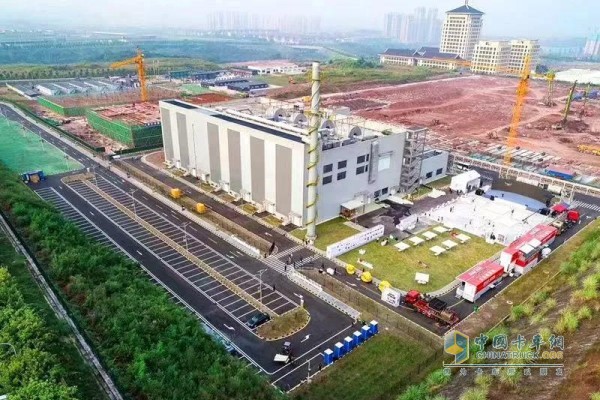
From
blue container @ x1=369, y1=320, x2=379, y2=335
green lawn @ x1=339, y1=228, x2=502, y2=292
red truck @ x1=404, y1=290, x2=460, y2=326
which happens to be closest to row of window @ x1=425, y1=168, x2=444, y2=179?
green lawn @ x1=339, y1=228, x2=502, y2=292

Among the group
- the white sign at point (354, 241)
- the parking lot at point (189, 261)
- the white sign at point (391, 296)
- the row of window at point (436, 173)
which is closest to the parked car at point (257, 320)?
the parking lot at point (189, 261)

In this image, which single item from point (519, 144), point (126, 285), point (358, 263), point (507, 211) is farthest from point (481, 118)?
point (126, 285)

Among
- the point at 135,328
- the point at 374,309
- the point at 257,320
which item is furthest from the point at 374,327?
the point at 135,328

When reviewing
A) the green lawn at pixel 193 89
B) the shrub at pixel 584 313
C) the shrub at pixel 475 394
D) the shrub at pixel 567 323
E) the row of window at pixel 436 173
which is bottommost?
the row of window at pixel 436 173

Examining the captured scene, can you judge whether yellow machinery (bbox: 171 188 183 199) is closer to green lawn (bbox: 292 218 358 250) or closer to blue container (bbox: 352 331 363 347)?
green lawn (bbox: 292 218 358 250)

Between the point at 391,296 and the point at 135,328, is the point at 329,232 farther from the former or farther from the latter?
the point at 135,328

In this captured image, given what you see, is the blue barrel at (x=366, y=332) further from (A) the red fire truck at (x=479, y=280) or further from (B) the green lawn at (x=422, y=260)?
(A) the red fire truck at (x=479, y=280)

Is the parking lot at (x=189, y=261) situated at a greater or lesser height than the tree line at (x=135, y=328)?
lesser
